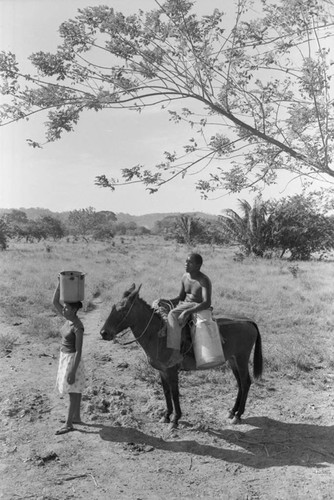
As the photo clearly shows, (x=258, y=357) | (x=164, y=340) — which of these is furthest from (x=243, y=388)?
(x=164, y=340)

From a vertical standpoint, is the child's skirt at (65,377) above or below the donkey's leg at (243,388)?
above

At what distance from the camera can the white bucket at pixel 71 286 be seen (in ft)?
18.7

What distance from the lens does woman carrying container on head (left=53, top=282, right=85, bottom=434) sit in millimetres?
5789

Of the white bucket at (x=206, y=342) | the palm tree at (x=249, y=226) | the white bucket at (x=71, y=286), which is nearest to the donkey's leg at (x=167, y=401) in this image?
the white bucket at (x=206, y=342)

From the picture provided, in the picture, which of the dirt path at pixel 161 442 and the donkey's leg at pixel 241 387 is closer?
the dirt path at pixel 161 442

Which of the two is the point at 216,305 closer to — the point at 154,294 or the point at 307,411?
the point at 154,294

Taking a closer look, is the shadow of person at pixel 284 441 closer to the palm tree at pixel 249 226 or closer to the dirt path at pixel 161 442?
the dirt path at pixel 161 442

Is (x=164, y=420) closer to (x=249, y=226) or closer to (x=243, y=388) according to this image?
(x=243, y=388)

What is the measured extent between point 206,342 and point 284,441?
1669 mm

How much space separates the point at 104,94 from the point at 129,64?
614 mm

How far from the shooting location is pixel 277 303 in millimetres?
15414

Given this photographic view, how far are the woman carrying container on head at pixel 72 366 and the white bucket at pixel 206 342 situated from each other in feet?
5.33

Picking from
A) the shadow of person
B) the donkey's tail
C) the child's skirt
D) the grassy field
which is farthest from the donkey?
the grassy field

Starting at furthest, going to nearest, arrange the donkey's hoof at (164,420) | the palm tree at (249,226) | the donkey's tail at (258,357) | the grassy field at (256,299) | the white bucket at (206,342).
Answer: the palm tree at (249,226)
the grassy field at (256,299)
the donkey's tail at (258,357)
the donkey's hoof at (164,420)
the white bucket at (206,342)
